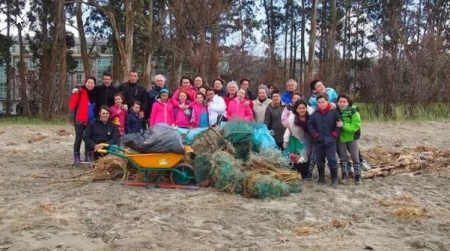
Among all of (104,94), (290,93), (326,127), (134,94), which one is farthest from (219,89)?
(326,127)

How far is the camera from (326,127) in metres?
6.97

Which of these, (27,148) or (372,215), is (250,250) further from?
(27,148)

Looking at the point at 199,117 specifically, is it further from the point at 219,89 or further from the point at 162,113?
the point at 219,89

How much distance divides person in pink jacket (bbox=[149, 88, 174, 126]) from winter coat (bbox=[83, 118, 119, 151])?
661 mm

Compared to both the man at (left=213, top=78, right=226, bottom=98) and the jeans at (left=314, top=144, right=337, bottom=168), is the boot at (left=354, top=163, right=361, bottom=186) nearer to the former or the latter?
the jeans at (left=314, top=144, right=337, bottom=168)

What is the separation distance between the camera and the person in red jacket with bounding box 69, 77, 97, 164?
27.7 ft

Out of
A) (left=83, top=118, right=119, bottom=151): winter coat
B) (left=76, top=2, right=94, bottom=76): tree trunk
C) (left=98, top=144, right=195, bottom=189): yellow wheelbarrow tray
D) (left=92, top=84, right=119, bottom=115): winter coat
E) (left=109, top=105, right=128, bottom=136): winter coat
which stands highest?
(left=76, top=2, right=94, bottom=76): tree trunk

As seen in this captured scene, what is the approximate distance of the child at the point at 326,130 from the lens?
6.95 m

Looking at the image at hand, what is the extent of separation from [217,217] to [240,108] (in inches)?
117

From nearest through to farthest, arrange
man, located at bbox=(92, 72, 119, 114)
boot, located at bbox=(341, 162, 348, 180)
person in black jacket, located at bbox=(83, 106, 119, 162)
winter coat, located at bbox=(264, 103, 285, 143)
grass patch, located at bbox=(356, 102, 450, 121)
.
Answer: boot, located at bbox=(341, 162, 348, 180) < winter coat, located at bbox=(264, 103, 285, 143) < person in black jacket, located at bbox=(83, 106, 119, 162) < man, located at bbox=(92, 72, 119, 114) < grass patch, located at bbox=(356, 102, 450, 121)

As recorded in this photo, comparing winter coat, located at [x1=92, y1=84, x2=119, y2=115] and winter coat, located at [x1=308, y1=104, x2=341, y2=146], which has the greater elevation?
winter coat, located at [x1=92, y1=84, x2=119, y2=115]

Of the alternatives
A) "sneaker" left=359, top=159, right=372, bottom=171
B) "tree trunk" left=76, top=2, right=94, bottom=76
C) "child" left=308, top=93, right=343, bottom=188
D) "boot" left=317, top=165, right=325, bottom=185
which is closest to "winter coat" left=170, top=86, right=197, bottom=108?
"child" left=308, top=93, right=343, bottom=188

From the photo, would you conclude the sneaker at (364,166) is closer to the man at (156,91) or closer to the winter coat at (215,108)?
the winter coat at (215,108)

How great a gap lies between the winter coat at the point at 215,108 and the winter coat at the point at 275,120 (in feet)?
2.26
